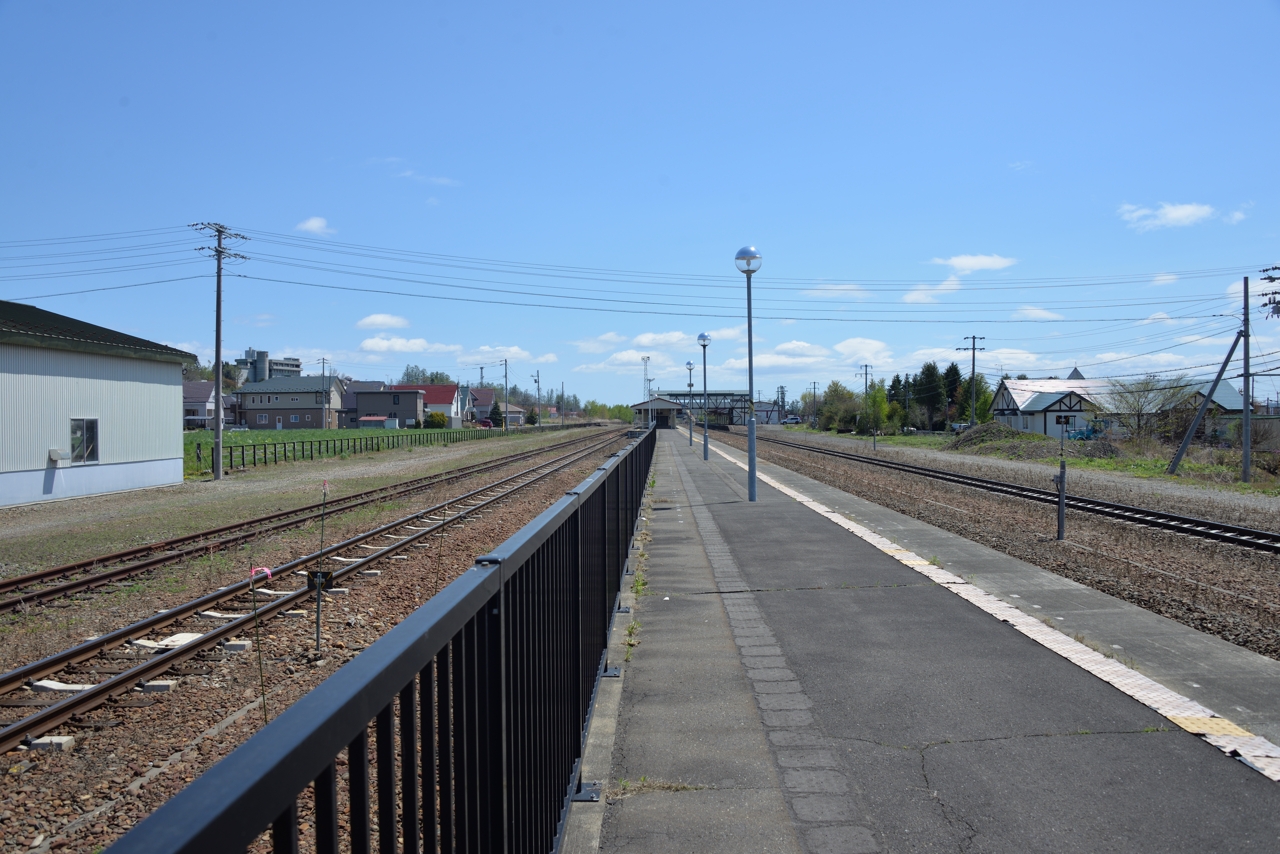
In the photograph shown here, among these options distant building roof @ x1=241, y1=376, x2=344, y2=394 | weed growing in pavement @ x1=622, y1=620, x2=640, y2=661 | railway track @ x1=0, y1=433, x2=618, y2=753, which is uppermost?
distant building roof @ x1=241, y1=376, x2=344, y2=394

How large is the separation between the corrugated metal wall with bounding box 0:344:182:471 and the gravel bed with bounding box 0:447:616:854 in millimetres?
17129

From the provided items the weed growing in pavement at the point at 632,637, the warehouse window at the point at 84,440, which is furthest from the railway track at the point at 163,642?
the warehouse window at the point at 84,440

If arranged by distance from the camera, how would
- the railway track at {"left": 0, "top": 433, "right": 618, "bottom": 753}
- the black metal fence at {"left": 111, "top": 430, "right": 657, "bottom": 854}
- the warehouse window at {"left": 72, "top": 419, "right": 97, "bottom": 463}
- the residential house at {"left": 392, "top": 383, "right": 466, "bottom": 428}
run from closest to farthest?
the black metal fence at {"left": 111, "top": 430, "right": 657, "bottom": 854} < the railway track at {"left": 0, "top": 433, "right": 618, "bottom": 753} < the warehouse window at {"left": 72, "top": 419, "right": 97, "bottom": 463} < the residential house at {"left": 392, "top": 383, "right": 466, "bottom": 428}

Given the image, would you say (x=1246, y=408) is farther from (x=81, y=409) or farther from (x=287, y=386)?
(x=287, y=386)

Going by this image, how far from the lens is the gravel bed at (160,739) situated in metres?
4.51

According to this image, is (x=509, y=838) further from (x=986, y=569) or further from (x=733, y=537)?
(x=733, y=537)

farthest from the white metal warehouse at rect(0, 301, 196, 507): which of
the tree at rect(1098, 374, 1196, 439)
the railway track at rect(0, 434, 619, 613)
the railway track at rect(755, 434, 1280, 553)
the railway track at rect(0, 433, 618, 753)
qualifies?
the tree at rect(1098, 374, 1196, 439)

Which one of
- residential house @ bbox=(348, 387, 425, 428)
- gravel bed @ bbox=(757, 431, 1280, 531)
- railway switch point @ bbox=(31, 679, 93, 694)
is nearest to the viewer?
railway switch point @ bbox=(31, 679, 93, 694)

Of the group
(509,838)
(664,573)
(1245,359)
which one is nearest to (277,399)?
(1245,359)

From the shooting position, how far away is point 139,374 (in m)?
26.6

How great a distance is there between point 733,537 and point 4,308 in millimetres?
24839

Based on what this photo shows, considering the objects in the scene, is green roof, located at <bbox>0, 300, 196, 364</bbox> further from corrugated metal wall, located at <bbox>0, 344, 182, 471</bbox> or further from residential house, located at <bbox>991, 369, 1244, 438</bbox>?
residential house, located at <bbox>991, 369, 1244, 438</bbox>

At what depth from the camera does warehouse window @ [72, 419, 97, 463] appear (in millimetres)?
23750

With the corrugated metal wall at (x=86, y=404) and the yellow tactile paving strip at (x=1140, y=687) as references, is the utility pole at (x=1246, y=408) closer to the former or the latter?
the yellow tactile paving strip at (x=1140, y=687)
